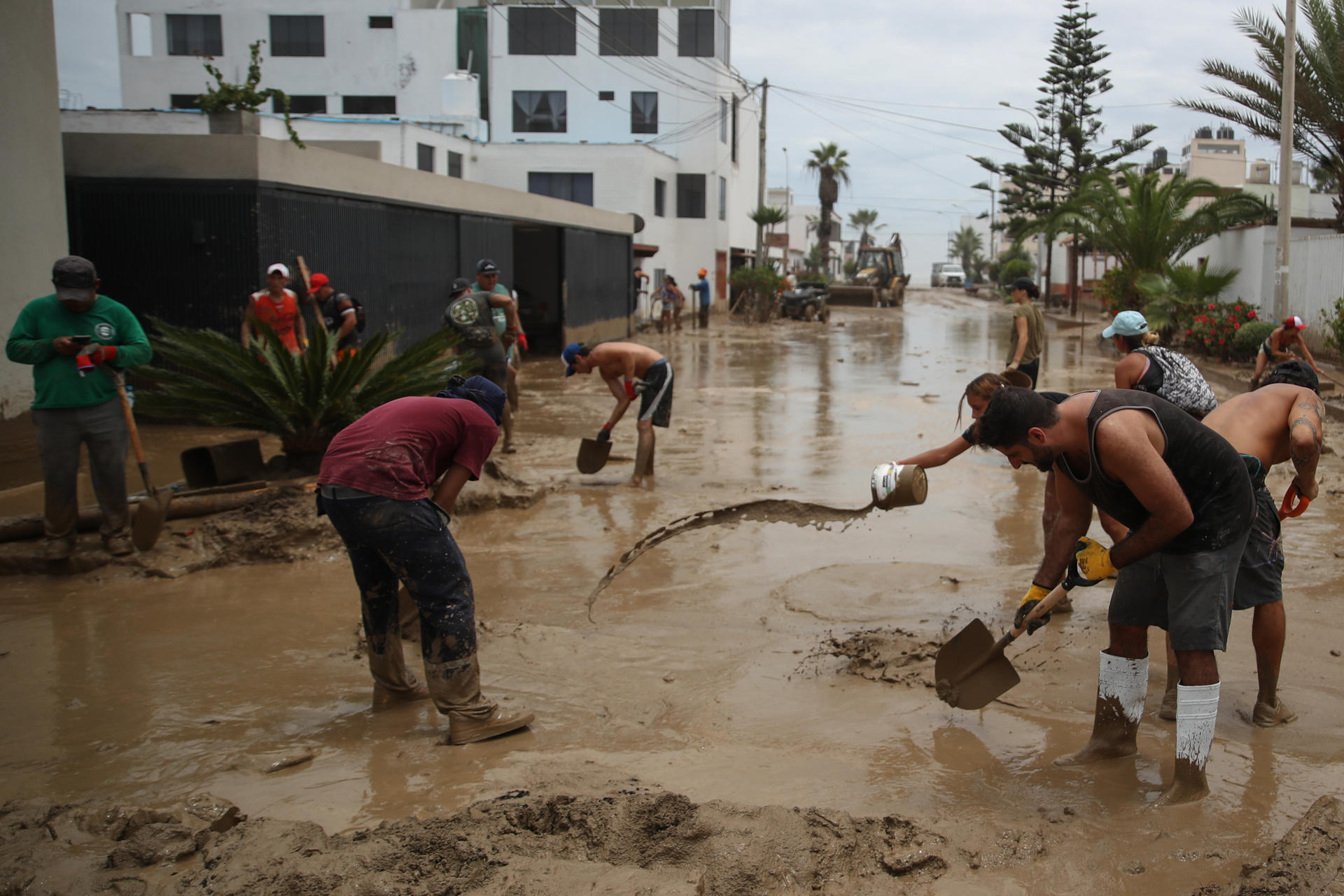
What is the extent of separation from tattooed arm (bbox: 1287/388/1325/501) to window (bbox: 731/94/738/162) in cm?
3850

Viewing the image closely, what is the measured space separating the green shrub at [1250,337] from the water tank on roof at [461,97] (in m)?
25.8

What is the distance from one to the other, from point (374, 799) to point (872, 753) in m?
1.69

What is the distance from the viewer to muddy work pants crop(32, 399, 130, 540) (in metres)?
5.63

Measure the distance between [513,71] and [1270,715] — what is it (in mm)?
38905

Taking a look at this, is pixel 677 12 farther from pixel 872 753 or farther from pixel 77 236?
pixel 872 753

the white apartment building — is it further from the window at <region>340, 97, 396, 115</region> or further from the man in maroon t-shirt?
the man in maroon t-shirt

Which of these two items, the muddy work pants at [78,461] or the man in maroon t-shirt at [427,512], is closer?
the man in maroon t-shirt at [427,512]

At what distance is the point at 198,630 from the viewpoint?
512cm

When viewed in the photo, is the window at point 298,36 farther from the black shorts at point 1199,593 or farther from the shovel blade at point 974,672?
the black shorts at point 1199,593

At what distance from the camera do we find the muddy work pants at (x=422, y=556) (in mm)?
3672

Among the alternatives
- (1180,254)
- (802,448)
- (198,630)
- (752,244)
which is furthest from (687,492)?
(752,244)

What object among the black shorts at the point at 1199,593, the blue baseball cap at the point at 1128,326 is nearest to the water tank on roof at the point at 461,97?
the blue baseball cap at the point at 1128,326

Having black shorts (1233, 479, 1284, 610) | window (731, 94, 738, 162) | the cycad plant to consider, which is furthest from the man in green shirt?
window (731, 94, 738, 162)

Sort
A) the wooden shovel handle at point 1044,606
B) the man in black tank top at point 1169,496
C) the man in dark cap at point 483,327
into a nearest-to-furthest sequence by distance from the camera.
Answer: the man in black tank top at point 1169,496 < the wooden shovel handle at point 1044,606 < the man in dark cap at point 483,327
